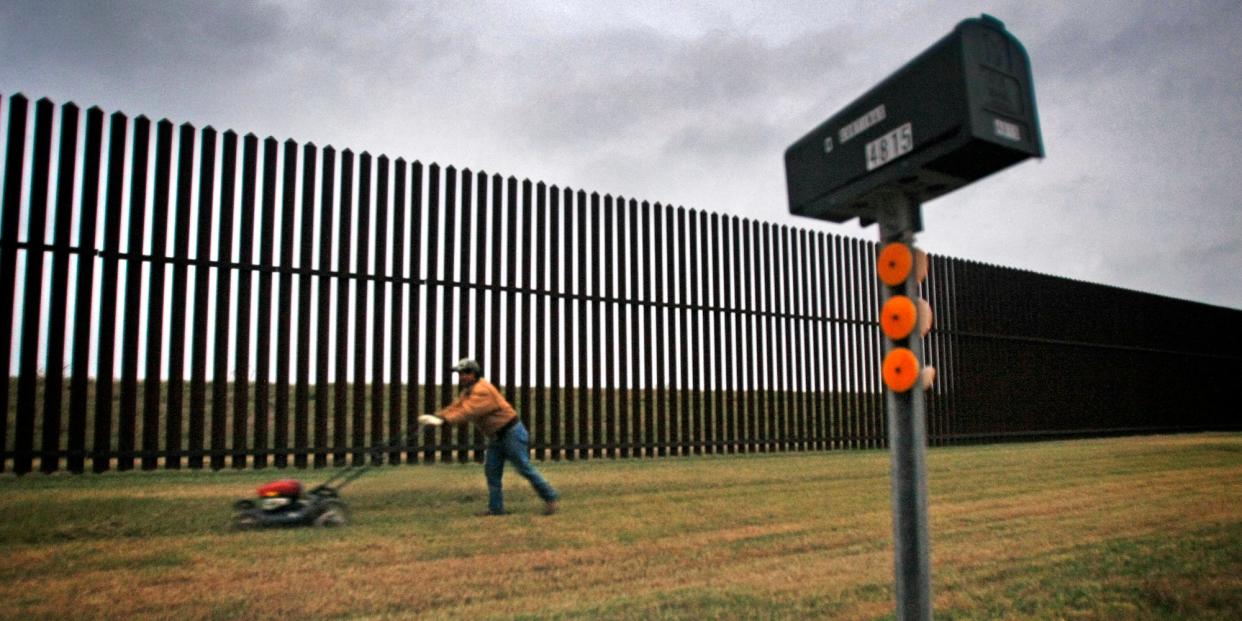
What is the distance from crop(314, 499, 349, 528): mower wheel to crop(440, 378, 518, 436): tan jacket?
1.17m

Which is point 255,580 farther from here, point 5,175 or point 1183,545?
point 5,175

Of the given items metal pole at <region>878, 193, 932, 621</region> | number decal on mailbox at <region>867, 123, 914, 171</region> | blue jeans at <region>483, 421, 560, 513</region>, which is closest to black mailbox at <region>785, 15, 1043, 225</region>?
number decal on mailbox at <region>867, 123, 914, 171</region>

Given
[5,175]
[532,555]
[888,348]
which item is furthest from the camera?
[5,175]

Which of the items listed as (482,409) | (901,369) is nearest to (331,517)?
(482,409)

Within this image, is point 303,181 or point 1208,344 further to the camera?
point 1208,344

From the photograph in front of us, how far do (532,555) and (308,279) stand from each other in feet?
18.1

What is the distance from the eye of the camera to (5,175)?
7.88 metres

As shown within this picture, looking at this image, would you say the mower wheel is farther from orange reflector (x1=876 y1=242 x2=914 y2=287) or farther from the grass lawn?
orange reflector (x1=876 y1=242 x2=914 y2=287)

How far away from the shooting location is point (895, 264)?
2.38 metres

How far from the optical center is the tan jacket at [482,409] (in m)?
6.95

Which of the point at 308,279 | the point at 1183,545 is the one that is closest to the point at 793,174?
the point at 1183,545

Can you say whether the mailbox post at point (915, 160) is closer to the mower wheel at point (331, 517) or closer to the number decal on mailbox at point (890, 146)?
the number decal on mailbox at point (890, 146)

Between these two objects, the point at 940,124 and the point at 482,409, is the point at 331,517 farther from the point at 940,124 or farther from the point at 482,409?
the point at 940,124

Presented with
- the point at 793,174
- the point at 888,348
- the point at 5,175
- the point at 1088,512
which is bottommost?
the point at 1088,512
